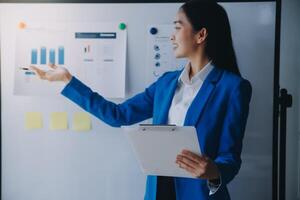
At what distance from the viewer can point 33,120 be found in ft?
5.35

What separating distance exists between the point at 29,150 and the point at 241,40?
3.59ft

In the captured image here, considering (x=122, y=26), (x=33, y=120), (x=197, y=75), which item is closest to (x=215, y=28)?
(x=197, y=75)

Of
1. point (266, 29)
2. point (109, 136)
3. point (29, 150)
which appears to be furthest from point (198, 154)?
point (29, 150)

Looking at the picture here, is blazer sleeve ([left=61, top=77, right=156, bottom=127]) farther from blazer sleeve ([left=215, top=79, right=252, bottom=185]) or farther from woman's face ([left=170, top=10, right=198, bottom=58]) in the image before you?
blazer sleeve ([left=215, top=79, right=252, bottom=185])

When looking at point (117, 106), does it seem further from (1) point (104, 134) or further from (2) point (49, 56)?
(2) point (49, 56)

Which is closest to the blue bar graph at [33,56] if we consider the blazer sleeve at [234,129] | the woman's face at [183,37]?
the woman's face at [183,37]

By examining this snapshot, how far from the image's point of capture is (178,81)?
1414mm

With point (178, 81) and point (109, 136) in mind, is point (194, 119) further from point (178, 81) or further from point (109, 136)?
point (109, 136)

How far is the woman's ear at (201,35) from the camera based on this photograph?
1.35m

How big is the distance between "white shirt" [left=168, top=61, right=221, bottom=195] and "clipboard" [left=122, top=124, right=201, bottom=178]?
0.18 metres

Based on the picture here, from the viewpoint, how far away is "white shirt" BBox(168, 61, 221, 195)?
4.37 ft

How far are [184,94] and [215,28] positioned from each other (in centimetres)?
28

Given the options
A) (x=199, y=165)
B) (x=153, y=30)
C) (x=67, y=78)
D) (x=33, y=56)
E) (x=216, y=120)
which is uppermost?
(x=153, y=30)

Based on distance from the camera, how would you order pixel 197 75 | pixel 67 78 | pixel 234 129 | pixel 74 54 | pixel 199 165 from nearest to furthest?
1. pixel 199 165
2. pixel 234 129
3. pixel 197 75
4. pixel 67 78
5. pixel 74 54
